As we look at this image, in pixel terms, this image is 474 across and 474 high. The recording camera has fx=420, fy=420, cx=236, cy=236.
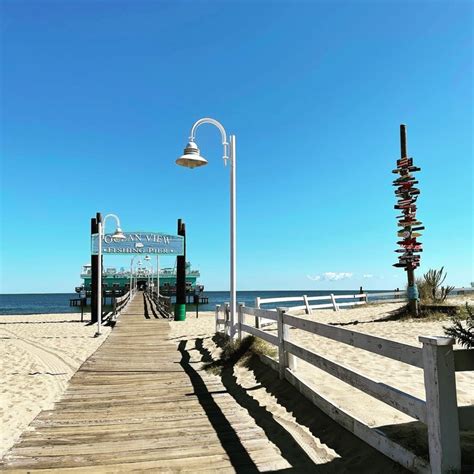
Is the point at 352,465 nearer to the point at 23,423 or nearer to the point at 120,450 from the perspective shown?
the point at 120,450

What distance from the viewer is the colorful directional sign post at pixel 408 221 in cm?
1482

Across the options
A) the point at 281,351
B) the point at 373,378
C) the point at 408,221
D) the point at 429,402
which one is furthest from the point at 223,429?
the point at 408,221

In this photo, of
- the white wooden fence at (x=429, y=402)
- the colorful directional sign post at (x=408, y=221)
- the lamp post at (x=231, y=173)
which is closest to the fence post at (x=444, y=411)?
the white wooden fence at (x=429, y=402)

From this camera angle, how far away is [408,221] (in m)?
15.1

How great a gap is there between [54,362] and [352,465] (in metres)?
8.01

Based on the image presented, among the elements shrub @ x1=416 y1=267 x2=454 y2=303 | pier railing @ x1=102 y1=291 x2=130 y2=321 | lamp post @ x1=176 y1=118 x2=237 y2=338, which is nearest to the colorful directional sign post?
shrub @ x1=416 y1=267 x2=454 y2=303

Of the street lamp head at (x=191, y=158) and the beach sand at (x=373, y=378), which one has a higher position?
the street lamp head at (x=191, y=158)

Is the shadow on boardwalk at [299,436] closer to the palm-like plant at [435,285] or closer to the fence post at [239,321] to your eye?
the fence post at [239,321]

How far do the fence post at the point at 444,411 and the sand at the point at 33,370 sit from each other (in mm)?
3919

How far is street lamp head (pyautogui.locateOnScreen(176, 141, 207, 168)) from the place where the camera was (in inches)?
352

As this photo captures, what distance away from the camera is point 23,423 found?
507 centimetres

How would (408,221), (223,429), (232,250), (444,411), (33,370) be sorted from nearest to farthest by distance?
(444,411)
(223,429)
(33,370)
(232,250)
(408,221)

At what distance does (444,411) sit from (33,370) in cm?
819

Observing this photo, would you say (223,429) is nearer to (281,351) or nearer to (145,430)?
(145,430)
